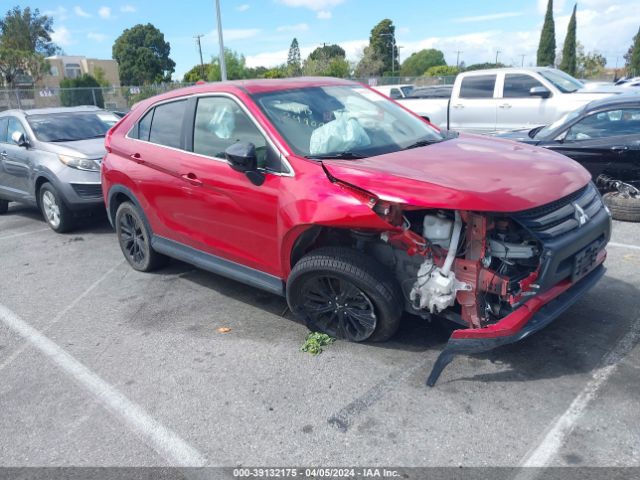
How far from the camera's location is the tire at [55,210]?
7.22 meters

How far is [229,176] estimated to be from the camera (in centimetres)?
396

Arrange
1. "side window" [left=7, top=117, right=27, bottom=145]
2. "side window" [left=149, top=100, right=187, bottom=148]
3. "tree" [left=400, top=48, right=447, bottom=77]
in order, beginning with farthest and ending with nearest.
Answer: "tree" [left=400, top=48, right=447, bottom=77]
"side window" [left=7, top=117, right=27, bottom=145]
"side window" [left=149, top=100, right=187, bottom=148]

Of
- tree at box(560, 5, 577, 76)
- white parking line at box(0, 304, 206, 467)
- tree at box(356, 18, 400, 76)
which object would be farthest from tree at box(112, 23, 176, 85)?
white parking line at box(0, 304, 206, 467)

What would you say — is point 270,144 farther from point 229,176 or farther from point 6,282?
point 6,282

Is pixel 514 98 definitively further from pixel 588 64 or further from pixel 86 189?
pixel 588 64

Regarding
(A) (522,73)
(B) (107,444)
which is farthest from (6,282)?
(A) (522,73)

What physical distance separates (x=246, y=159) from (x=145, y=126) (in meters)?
1.95

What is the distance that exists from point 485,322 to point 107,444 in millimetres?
2255

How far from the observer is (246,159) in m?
3.60

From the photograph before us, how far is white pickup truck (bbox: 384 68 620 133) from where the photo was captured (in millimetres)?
10188

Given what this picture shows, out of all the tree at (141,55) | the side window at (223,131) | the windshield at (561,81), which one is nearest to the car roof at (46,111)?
the side window at (223,131)

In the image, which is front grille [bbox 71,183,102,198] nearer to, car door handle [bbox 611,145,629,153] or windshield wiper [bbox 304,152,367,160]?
windshield wiper [bbox 304,152,367,160]

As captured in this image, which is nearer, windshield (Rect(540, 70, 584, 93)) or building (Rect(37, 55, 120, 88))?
windshield (Rect(540, 70, 584, 93))

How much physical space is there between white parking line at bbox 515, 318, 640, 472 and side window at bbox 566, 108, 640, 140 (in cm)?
384
